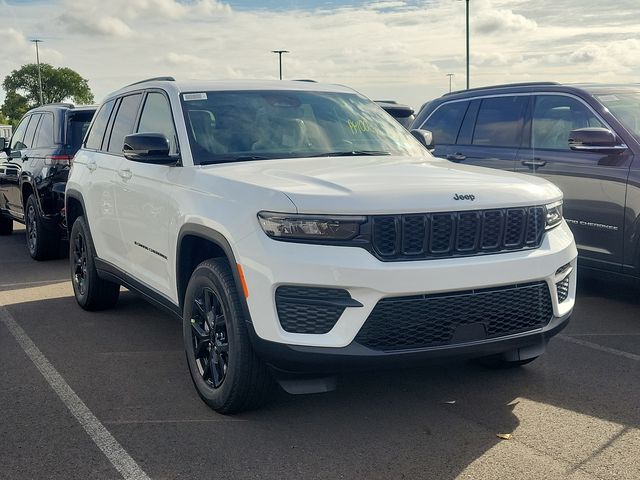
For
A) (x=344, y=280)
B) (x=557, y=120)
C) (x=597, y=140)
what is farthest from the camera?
(x=557, y=120)

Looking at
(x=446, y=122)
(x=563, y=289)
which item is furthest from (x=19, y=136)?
(x=563, y=289)

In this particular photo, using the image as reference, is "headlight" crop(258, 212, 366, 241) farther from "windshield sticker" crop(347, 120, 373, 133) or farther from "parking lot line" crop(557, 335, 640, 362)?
"parking lot line" crop(557, 335, 640, 362)

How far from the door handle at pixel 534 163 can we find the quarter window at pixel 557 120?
0.16 meters

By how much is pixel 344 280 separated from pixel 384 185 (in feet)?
1.86

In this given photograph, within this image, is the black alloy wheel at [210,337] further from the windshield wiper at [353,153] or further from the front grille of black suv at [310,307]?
the windshield wiper at [353,153]

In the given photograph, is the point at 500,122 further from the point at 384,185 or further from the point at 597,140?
the point at 384,185

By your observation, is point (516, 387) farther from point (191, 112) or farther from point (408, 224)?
point (191, 112)

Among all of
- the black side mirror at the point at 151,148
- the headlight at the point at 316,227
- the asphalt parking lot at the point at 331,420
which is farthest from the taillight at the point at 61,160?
the headlight at the point at 316,227

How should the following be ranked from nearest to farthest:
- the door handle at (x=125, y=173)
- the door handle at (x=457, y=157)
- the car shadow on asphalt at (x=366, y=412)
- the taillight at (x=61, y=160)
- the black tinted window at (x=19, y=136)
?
the car shadow on asphalt at (x=366, y=412) < the door handle at (x=125, y=173) < the door handle at (x=457, y=157) < the taillight at (x=61, y=160) < the black tinted window at (x=19, y=136)

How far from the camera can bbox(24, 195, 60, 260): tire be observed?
9.68 m

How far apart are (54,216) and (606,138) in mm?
6313

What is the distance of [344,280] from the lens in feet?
11.9

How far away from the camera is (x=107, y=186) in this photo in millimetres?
6027

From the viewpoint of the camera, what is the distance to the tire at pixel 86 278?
6.62m
